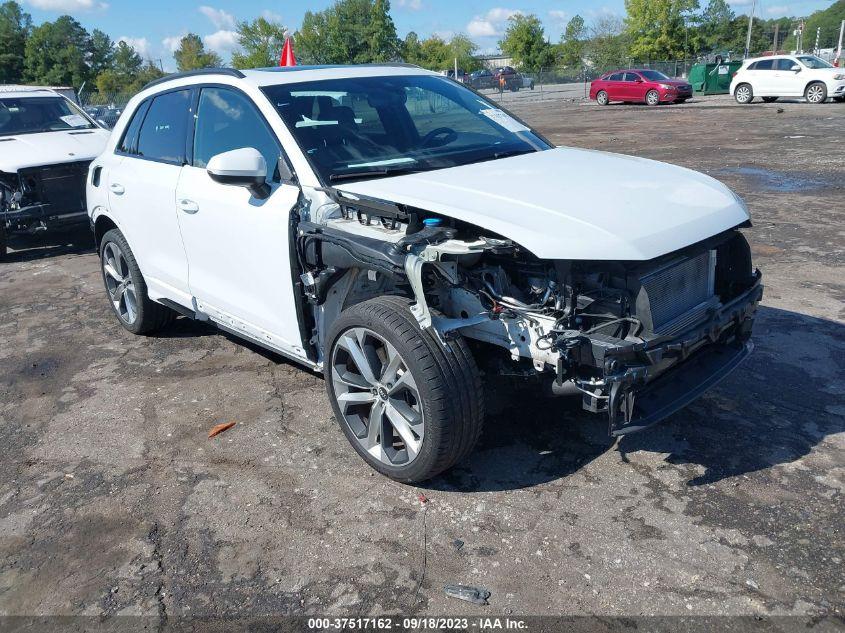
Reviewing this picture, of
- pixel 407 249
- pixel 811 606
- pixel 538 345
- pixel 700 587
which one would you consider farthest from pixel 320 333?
pixel 811 606

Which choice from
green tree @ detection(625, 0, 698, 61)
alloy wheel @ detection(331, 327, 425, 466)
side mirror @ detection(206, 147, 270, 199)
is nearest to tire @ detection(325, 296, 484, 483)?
alloy wheel @ detection(331, 327, 425, 466)

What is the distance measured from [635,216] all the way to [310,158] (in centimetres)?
170

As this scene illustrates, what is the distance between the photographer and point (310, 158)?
381cm

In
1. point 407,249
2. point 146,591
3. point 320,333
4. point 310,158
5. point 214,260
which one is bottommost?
point 146,591

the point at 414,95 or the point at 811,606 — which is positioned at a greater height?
the point at 414,95

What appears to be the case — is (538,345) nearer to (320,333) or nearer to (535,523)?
(535,523)

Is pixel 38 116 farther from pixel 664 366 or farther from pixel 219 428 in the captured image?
pixel 664 366

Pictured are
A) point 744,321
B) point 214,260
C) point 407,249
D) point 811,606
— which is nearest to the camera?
point 811,606

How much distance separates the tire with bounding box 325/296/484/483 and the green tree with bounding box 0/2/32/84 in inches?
3766

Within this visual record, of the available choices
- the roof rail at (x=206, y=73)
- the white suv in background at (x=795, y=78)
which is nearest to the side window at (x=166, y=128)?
the roof rail at (x=206, y=73)

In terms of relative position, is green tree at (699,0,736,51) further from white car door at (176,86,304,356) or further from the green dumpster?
white car door at (176,86,304,356)

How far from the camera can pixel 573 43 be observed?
8906 centimetres

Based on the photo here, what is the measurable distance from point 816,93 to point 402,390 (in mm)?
27459

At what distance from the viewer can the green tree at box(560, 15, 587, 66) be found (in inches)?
3396
